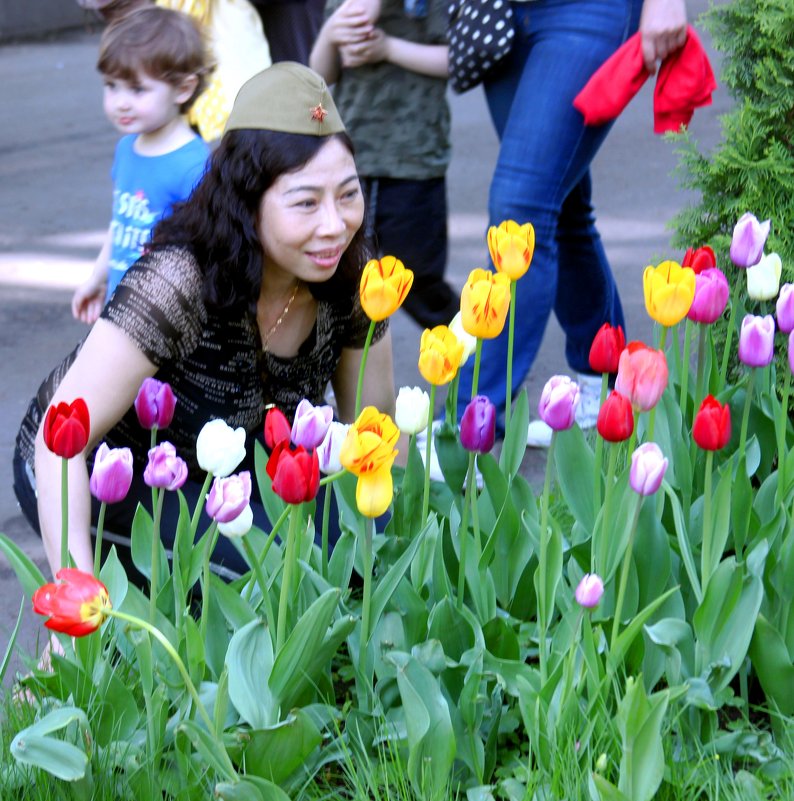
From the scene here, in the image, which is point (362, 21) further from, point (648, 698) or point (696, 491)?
point (648, 698)

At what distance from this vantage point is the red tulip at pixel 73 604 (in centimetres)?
139

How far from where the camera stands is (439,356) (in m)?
1.80

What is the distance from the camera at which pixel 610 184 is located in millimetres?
6832

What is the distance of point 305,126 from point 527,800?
117cm

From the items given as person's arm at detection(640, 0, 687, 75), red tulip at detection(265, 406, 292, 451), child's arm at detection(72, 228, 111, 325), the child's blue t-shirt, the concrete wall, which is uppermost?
person's arm at detection(640, 0, 687, 75)

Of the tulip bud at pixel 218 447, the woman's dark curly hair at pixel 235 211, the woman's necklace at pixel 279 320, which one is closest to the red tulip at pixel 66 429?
the tulip bud at pixel 218 447

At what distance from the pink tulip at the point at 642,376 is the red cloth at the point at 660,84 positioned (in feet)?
5.09

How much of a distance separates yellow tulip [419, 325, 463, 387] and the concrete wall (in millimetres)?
10339

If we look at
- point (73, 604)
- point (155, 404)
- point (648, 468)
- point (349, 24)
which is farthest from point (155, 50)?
point (73, 604)

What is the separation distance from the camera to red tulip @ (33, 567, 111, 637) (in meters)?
1.39

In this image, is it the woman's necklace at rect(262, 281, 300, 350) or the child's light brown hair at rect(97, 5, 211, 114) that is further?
the child's light brown hair at rect(97, 5, 211, 114)

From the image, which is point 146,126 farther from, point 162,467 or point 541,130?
point 162,467

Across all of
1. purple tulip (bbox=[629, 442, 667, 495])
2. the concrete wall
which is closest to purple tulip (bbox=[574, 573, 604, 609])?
purple tulip (bbox=[629, 442, 667, 495])

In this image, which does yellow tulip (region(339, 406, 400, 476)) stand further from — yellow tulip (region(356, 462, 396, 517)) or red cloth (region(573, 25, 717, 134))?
red cloth (region(573, 25, 717, 134))
